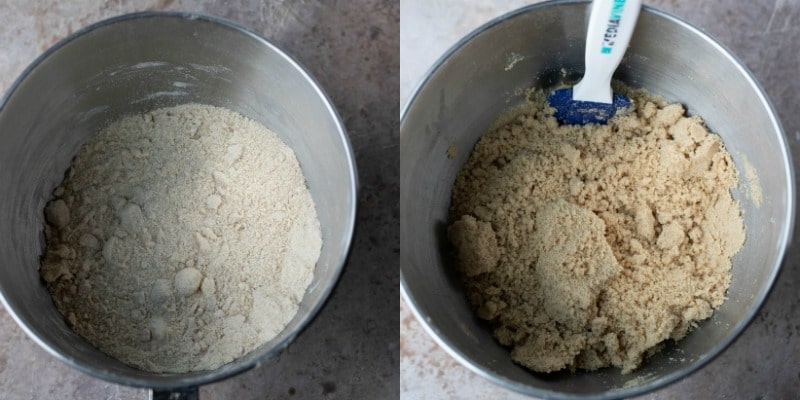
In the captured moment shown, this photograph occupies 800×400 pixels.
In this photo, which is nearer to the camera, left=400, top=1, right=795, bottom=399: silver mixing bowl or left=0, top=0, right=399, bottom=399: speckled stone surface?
left=400, top=1, right=795, bottom=399: silver mixing bowl

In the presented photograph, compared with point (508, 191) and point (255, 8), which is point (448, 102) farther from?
point (255, 8)

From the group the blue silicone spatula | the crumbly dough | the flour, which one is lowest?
the flour

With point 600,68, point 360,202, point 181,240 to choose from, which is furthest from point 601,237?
point 181,240

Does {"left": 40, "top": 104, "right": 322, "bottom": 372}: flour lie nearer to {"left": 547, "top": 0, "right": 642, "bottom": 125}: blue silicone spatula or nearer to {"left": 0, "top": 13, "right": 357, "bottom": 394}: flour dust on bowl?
{"left": 0, "top": 13, "right": 357, "bottom": 394}: flour dust on bowl

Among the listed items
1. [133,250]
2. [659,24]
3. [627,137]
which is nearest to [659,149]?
[627,137]

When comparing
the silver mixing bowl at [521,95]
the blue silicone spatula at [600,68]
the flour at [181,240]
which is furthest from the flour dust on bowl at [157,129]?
the blue silicone spatula at [600,68]

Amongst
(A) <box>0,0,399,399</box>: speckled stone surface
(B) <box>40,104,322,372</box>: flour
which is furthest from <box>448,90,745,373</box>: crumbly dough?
(B) <box>40,104,322,372</box>: flour
